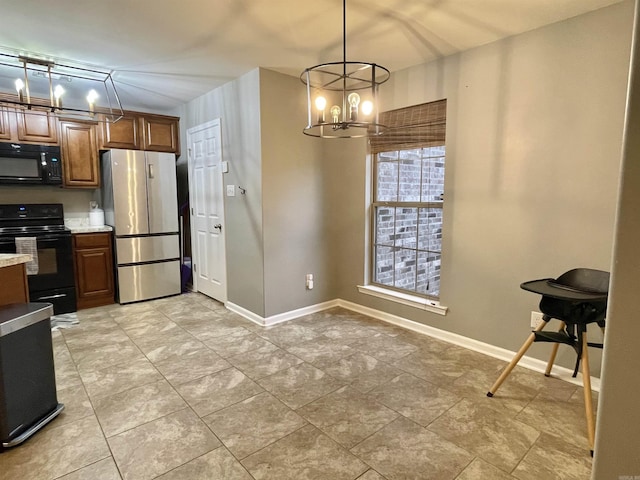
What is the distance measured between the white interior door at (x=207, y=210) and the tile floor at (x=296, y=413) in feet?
3.60

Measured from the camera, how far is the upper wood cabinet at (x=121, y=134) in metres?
4.20

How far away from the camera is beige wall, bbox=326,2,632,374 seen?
2217mm

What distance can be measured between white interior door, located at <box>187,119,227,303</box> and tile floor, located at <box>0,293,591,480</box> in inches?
43.2

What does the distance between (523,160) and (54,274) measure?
14.8 ft

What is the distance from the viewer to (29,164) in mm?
3793

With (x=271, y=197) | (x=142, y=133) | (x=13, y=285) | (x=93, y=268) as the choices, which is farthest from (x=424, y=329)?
(x=142, y=133)

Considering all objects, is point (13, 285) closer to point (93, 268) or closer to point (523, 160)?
point (93, 268)

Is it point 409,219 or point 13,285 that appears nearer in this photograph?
point 13,285

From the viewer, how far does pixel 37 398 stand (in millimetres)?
1941

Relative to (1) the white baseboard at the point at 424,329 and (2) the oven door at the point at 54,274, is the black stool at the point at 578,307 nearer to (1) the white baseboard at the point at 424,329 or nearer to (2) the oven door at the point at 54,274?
(1) the white baseboard at the point at 424,329

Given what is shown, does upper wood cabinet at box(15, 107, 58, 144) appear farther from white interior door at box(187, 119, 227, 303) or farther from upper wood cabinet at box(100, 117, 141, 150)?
→ white interior door at box(187, 119, 227, 303)

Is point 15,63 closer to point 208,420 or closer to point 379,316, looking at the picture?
point 208,420

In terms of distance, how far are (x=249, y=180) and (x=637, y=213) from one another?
3.11 m

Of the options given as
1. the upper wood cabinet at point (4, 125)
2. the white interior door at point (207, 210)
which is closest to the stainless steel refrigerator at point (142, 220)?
the white interior door at point (207, 210)
